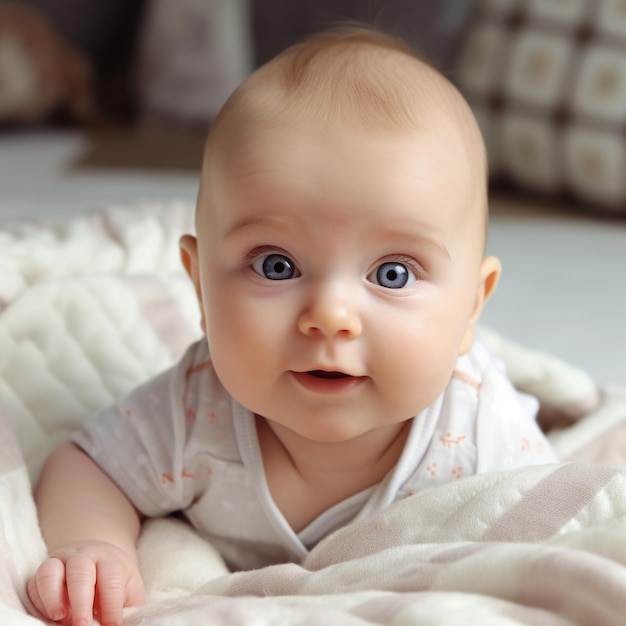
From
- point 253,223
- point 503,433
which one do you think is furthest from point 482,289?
point 253,223

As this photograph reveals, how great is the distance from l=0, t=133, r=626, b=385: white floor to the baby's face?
58 cm

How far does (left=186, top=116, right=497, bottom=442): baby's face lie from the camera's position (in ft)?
2.29

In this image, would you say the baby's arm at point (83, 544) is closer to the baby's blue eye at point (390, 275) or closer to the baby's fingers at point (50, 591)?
the baby's fingers at point (50, 591)

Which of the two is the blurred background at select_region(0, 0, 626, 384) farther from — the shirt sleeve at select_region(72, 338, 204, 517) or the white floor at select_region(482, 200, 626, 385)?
the shirt sleeve at select_region(72, 338, 204, 517)

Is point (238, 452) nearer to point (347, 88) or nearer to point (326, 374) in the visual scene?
point (326, 374)

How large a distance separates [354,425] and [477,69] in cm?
130

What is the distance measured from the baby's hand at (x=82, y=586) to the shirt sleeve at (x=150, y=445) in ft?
0.41

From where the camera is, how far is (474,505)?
71 cm

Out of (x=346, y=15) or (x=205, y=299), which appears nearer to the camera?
(x=205, y=299)

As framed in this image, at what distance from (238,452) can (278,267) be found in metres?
0.22

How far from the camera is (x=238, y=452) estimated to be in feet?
2.85

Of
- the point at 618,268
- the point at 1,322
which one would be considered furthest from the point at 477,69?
the point at 1,322

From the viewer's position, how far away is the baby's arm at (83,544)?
2.28 feet

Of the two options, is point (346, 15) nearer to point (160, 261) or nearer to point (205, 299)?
point (160, 261)
